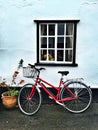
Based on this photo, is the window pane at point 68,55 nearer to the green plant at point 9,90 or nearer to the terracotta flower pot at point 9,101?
the green plant at point 9,90

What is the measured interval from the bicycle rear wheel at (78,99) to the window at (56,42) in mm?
764

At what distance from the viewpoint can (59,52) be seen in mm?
6418

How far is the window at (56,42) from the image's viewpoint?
6223mm

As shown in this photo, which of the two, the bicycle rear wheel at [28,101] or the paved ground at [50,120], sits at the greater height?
the bicycle rear wheel at [28,101]

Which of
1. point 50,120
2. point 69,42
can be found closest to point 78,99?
point 50,120

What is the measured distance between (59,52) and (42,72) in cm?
79

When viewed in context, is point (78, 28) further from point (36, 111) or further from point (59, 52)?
point (36, 111)

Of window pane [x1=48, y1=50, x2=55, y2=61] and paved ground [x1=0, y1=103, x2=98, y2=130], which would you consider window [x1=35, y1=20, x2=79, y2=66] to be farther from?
paved ground [x1=0, y1=103, x2=98, y2=130]

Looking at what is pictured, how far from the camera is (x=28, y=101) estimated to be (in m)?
5.87

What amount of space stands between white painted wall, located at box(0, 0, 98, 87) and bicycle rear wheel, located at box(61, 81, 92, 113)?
0.57 m

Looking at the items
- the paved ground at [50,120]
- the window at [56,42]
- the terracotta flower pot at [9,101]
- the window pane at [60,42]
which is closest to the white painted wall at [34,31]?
the window at [56,42]

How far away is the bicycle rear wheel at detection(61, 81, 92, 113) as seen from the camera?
19.1ft

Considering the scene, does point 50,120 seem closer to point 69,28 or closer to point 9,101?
point 9,101

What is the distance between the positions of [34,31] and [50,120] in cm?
257
